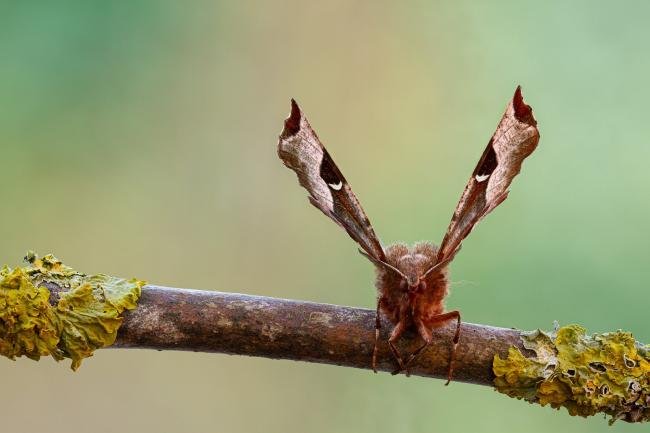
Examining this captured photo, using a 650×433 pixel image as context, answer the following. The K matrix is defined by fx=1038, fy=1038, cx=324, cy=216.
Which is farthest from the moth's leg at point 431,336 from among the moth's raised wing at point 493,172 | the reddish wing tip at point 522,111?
the reddish wing tip at point 522,111

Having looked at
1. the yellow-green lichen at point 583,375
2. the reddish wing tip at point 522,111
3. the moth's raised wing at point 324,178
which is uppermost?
the reddish wing tip at point 522,111

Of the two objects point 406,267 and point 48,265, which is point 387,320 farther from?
point 48,265

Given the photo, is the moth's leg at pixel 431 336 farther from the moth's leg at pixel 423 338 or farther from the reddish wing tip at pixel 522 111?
the reddish wing tip at pixel 522 111

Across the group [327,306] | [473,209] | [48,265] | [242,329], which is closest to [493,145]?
[473,209]

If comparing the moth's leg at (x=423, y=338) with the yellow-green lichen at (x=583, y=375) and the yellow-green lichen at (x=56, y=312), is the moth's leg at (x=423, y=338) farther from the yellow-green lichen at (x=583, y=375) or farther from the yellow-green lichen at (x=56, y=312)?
the yellow-green lichen at (x=56, y=312)

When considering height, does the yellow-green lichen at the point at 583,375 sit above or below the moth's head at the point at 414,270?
below

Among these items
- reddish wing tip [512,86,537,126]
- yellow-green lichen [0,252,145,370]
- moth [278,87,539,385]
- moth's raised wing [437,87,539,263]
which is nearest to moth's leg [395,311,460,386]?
moth [278,87,539,385]
